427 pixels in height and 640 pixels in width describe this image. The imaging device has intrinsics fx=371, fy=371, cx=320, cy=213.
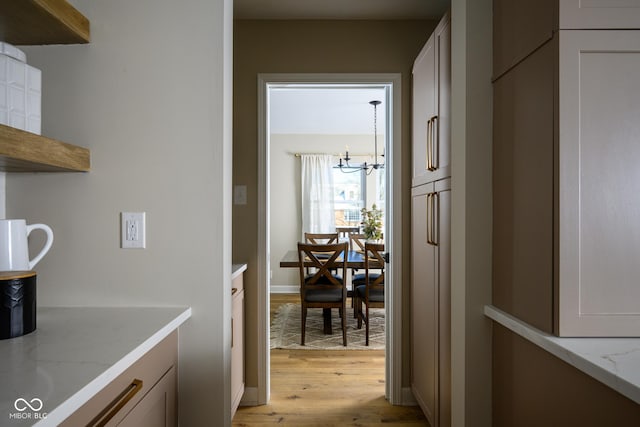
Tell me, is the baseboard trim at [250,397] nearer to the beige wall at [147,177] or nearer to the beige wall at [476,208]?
the beige wall at [147,177]

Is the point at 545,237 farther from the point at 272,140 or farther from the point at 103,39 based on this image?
the point at 272,140

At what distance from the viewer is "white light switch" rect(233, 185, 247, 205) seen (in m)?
2.48

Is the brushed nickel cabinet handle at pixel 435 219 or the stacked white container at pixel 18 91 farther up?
the stacked white container at pixel 18 91

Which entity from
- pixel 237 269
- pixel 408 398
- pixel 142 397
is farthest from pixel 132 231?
pixel 408 398

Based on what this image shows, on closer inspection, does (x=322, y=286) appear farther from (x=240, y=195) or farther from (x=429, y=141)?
(x=429, y=141)

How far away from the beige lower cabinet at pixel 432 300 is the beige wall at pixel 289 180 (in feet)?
12.6

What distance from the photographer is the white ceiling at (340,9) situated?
7.53ft

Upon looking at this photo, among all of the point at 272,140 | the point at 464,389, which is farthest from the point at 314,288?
the point at 272,140

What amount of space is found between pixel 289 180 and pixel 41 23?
5050 millimetres

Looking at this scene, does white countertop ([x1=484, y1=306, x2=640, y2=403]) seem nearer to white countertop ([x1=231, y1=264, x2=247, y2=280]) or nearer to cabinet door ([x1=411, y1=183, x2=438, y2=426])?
cabinet door ([x1=411, y1=183, x2=438, y2=426])

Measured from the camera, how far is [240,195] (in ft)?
8.16

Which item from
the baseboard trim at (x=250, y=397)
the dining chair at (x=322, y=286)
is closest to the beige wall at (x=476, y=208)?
the baseboard trim at (x=250, y=397)

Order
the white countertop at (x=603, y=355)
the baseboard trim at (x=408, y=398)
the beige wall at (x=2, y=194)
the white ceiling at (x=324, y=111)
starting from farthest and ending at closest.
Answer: the white ceiling at (x=324, y=111)
the baseboard trim at (x=408, y=398)
the beige wall at (x=2, y=194)
the white countertop at (x=603, y=355)

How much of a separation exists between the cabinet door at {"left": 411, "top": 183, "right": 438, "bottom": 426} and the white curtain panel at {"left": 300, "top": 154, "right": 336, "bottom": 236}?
374 cm
